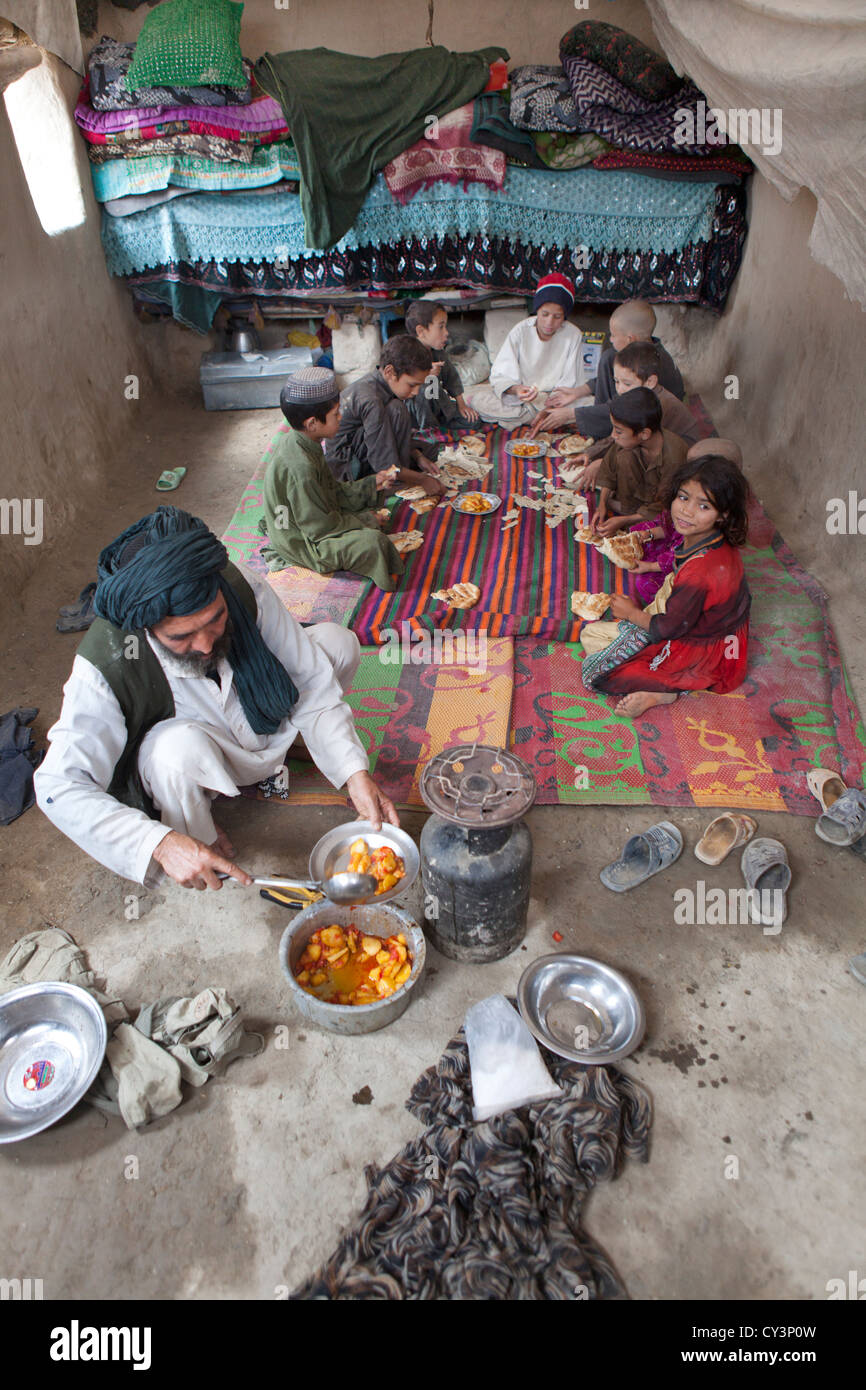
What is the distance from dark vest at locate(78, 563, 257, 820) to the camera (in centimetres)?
234

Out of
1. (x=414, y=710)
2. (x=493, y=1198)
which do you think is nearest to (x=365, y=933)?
(x=493, y=1198)

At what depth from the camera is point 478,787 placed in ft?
7.45

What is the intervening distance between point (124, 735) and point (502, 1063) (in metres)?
1.50

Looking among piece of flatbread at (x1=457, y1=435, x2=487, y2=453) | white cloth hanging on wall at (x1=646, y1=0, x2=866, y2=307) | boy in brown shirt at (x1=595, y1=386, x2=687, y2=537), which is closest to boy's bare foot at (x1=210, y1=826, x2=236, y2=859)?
boy in brown shirt at (x1=595, y1=386, x2=687, y2=537)

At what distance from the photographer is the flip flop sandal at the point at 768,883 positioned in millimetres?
2717

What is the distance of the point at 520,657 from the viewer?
12.9 ft

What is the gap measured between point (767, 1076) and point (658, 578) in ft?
8.56

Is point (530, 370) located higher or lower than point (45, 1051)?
higher

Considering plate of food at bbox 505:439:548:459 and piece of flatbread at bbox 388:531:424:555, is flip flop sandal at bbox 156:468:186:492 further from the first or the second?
plate of food at bbox 505:439:548:459

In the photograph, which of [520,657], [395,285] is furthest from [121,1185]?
[395,285]

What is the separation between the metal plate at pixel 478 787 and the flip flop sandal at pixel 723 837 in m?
0.97

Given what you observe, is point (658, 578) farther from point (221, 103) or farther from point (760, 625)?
point (221, 103)

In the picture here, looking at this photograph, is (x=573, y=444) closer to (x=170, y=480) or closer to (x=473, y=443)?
(x=473, y=443)

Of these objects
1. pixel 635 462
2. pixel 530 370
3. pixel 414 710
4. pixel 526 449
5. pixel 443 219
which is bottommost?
pixel 414 710
